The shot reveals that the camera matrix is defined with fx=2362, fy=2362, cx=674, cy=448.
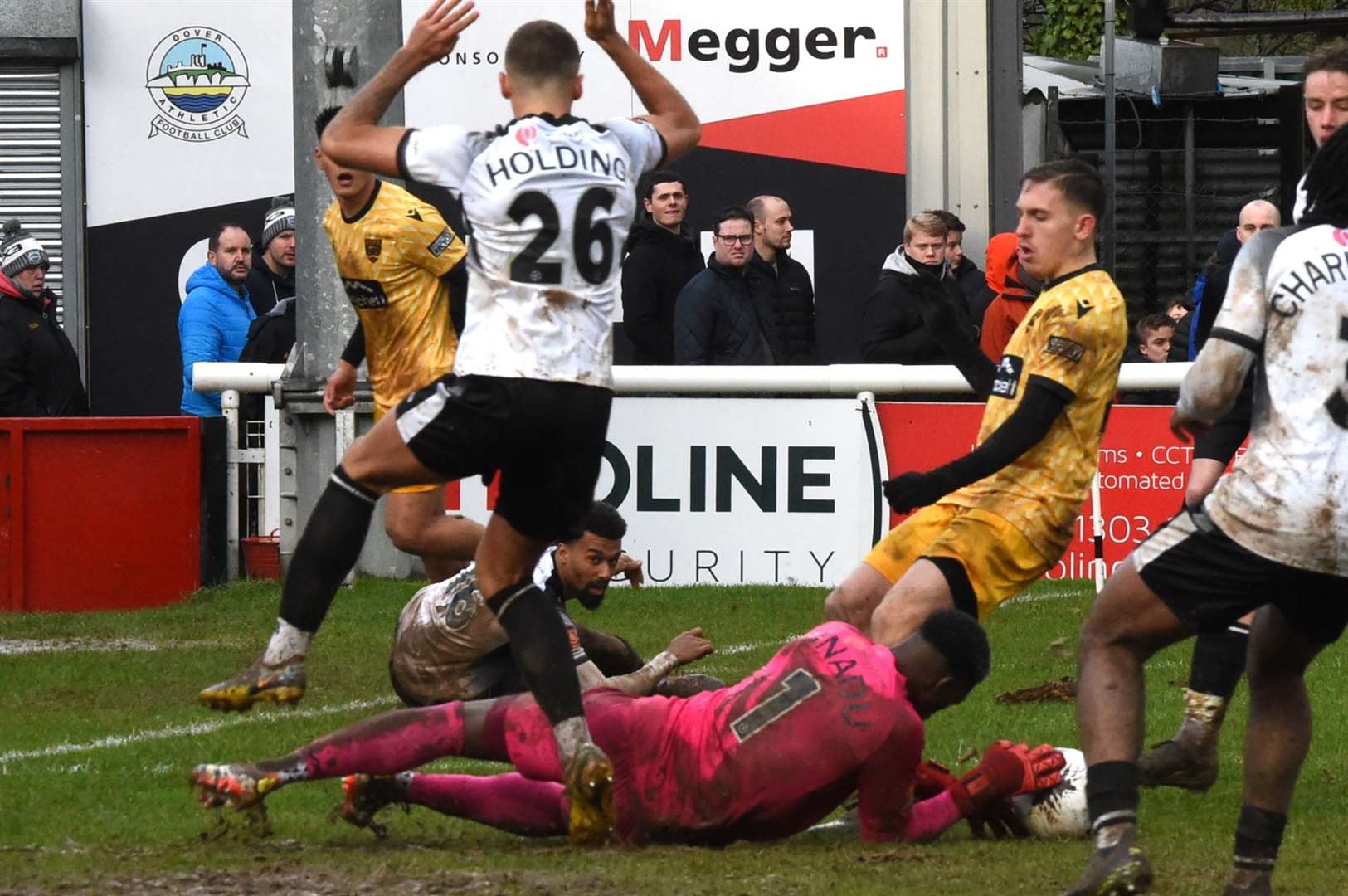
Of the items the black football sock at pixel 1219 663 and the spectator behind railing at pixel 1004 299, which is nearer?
the black football sock at pixel 1219 663

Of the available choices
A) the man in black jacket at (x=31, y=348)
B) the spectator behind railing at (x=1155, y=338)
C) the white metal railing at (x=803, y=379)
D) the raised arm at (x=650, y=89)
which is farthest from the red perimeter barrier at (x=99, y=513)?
the raised arm at (x=650, y=89)

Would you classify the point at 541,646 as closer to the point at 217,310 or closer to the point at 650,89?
the point at 650,89

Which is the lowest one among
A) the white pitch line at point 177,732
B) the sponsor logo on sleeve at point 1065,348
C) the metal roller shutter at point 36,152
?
A: the white pitch line at point 177,732

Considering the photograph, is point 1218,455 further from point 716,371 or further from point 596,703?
point 716,371

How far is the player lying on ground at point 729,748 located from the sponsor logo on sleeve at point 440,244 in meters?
4.30

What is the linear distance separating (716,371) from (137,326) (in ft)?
20.8

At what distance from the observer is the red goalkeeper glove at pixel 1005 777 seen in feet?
22.1

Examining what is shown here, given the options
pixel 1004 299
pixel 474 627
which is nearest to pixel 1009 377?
pixel 474 627

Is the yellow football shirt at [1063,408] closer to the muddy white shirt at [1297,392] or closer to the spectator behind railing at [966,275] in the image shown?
the muddy white shirt at [1297,392]

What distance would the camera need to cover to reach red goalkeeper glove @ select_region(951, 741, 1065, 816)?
6.74 m

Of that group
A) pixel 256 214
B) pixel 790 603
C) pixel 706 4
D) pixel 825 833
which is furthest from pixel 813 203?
pixel 825 833

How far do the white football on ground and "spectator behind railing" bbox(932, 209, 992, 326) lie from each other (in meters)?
7.71

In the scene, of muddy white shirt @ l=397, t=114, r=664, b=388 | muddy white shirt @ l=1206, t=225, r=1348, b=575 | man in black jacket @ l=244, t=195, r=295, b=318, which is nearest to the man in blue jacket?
man in black jacket @ l=244, t=195, r=295, b=318

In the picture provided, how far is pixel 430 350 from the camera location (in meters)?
10.7
